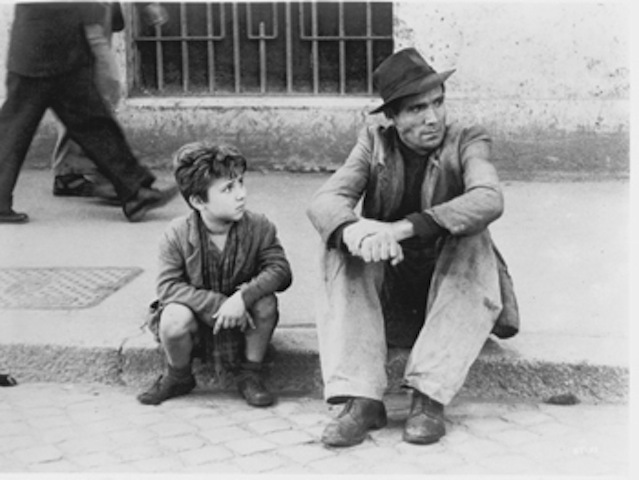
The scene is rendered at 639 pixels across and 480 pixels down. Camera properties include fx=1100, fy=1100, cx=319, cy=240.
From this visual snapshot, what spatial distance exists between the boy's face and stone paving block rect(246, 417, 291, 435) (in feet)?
2.45

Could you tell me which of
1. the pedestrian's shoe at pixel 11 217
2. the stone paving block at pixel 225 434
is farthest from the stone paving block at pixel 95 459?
the pedestrian's shoe at pixel 11 217

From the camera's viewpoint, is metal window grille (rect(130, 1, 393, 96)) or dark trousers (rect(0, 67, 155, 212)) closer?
dark trousers (rect(0, 67, 155, 212))

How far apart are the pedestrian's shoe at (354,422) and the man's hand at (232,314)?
0.52 meters

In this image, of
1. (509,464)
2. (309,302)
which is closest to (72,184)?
(309,302)

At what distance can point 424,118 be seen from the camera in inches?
154

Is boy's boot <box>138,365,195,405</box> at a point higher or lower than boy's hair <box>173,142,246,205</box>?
lower

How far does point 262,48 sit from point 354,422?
167 inches

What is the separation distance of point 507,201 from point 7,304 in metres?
2.96

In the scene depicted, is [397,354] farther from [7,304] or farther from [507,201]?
[507,201]

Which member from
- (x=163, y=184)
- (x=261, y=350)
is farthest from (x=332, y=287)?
(x=163, y=184)

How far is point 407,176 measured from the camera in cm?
402

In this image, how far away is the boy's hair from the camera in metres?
4.04

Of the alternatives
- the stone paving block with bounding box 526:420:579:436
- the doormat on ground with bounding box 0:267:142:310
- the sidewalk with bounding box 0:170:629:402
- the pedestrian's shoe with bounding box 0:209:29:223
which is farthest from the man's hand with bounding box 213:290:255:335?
the pedestrian's shoe with bounding box 0:209:29:223

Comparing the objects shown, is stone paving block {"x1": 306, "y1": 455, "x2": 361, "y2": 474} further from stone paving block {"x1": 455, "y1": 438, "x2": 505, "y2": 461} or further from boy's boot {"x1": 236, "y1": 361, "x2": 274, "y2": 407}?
boy's boot {"x1": 236, "y1": 361, "x2": 274, "y2": 407}
